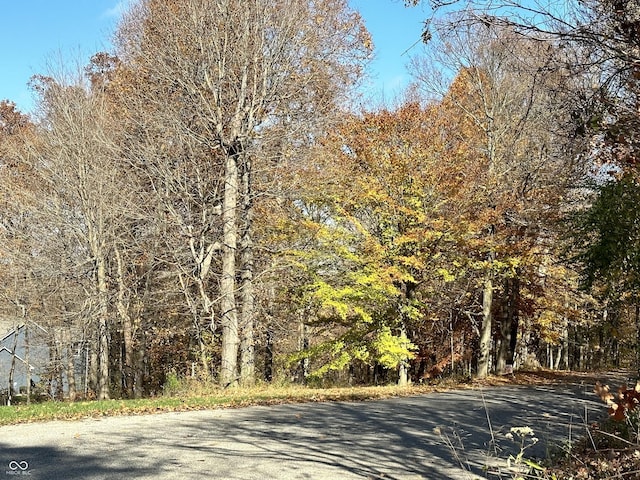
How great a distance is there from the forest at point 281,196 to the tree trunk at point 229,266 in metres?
0.05

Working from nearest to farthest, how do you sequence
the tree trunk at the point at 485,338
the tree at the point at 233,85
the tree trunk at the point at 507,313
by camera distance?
1. the tree at the point at 233,85
2. the tree trunk at the point at 485,338
3. the tree trunk at the point at 507,313

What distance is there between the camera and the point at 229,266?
16.8 meters

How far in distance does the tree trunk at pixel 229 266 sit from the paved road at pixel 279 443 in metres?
4.98

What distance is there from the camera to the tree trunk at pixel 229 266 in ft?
54.2

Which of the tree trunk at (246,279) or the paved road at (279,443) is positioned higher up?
the tree trunk at (246,279)

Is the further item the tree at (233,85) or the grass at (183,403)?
the tree at (233,85)

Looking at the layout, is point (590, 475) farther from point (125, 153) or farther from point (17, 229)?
point (17, 229)

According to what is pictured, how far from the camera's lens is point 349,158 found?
19.6 meters

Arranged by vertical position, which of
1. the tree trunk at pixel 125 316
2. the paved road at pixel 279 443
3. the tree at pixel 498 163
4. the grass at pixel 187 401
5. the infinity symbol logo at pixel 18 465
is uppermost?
the tree at pixel 498 163

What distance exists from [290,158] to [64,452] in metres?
12.6

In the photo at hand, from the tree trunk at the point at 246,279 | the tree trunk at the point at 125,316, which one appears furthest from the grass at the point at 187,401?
the tree trunk at the point at 125,316

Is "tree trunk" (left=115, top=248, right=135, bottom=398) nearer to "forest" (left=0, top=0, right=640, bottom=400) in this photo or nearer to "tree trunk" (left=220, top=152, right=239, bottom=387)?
"forest" (left=0, top=0, right=640, bottom=400)

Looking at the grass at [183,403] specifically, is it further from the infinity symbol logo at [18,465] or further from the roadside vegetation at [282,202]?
the infinity symbol logo at [18,465]

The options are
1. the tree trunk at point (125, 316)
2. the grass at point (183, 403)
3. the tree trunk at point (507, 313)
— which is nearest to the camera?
the grass at point (183, 403)
